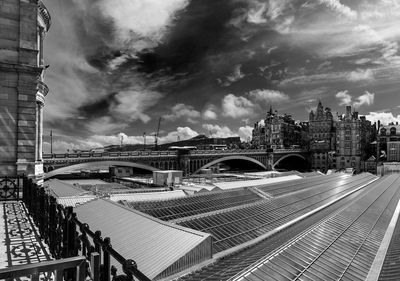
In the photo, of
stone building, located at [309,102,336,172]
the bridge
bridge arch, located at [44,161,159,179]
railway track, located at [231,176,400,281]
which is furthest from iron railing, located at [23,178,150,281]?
stone building, located at [309,102,336,172]

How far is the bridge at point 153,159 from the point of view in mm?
68500

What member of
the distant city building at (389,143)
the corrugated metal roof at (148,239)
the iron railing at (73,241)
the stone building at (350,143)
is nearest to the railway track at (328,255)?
the corrugated metal roof at (148,239)

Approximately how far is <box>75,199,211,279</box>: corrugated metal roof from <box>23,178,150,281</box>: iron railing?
5887 mm

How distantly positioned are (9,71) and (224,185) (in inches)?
1988

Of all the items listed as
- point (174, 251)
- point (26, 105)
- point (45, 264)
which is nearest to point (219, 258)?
point (174, 251)

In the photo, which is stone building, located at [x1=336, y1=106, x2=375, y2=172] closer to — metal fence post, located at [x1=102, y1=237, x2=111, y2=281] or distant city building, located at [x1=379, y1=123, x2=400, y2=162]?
distant city building, located at [x1=379, y1=123, x2=400, y2=162]

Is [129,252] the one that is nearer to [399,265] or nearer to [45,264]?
[45,264]

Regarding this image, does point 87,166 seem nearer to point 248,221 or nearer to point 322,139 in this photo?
point 248,221

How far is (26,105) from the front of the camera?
2258 centimetres

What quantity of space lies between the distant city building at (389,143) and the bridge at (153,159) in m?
52.0

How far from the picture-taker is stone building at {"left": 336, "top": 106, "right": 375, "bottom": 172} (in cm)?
16038

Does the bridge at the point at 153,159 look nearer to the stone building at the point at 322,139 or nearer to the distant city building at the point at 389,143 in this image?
the stone building at the point at 322,139

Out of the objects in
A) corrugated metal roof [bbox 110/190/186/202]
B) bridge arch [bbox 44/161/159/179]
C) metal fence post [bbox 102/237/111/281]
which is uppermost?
metal fence post [bbox 102/237/111/281]

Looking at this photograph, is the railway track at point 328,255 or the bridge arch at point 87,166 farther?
the bridge arch at point 87,166
